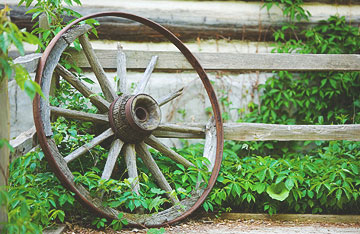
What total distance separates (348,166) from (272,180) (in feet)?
2.46

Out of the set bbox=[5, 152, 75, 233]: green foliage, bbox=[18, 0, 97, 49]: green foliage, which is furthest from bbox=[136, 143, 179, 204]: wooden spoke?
bbox=[18, 0, 97, 49]: green foliage

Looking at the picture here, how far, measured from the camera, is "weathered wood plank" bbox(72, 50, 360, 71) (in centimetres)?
327

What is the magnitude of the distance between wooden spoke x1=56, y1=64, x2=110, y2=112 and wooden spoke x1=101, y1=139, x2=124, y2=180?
0.28 m

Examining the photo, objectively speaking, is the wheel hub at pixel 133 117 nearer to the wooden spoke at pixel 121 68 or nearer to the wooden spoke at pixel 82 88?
the wooden spoke at pixel 82 88

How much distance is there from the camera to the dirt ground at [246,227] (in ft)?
8.75

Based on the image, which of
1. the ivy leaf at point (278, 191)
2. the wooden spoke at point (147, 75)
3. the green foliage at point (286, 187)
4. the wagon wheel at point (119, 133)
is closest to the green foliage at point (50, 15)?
the wagon wheel at point (119, 133)

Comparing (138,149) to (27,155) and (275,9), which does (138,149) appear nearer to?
(27,155)

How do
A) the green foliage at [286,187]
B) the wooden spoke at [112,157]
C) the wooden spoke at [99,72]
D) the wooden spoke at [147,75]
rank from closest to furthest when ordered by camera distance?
1. the wooden spoke at [112,157]
2. the wooden spoke at [99,72]
3. the green foliage at [286,187]
4. the wooden spoke at [147,75]

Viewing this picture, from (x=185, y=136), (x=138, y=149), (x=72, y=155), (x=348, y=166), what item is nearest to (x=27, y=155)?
(x=72, y=155)

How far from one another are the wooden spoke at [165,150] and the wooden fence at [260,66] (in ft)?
0.47

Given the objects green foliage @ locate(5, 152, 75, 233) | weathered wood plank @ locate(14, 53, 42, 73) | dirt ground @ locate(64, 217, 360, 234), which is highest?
weathered wood plank @ locate(14, 53, 42, 73)

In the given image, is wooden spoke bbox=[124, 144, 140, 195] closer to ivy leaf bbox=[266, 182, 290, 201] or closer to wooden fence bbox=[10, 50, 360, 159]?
wooden fence bbox=[10, 50, 360, 159]

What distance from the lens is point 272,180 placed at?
10.0 ft

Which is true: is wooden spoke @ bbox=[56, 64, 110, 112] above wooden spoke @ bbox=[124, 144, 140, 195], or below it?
above
